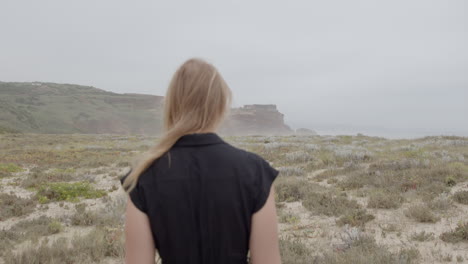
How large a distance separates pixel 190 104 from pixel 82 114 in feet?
389

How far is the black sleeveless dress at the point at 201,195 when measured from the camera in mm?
1890

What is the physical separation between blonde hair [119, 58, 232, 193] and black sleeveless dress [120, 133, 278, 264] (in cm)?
5

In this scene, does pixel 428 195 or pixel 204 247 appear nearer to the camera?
A: pixel 204 247

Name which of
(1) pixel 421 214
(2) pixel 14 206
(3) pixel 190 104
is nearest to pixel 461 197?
(1) pixel 421 214

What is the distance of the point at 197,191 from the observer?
1896 mm

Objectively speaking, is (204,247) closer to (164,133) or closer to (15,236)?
(164,133)

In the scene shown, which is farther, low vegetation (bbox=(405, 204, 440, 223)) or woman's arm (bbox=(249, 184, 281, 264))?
low vegetation (bbox=(405, 204, 440, 223))

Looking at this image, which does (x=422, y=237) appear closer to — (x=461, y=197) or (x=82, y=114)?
(x=461, y=197)

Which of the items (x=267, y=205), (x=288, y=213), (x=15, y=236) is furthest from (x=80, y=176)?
(x=267, y=205)

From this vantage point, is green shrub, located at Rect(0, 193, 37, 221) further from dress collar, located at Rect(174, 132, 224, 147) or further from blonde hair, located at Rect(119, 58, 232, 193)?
dress collar, located at Rect(174, 132, 224, 147)

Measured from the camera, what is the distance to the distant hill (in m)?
88.5

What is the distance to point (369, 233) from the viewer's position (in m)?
6.33

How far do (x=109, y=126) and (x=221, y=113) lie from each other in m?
116

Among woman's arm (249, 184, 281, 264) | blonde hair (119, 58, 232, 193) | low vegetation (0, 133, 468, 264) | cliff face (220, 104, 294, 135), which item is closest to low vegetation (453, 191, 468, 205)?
low vegetation (0, 133, 468, 264)
